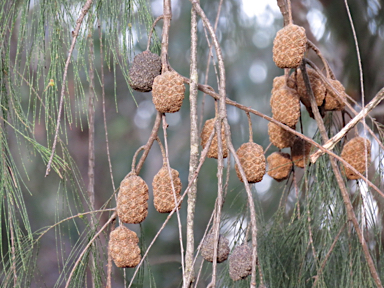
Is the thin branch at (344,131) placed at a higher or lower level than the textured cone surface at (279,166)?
higher

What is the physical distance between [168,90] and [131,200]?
123mm

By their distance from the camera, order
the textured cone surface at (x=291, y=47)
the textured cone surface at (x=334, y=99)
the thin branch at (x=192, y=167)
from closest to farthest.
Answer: the thin branch at (x=192, y=167) → the textured cone surface at (x=291, y=47) → the textured cone surface at (x=334, y=99)

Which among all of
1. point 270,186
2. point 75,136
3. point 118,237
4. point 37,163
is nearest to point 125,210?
point 118,237

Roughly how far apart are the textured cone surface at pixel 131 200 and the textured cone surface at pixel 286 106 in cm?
23

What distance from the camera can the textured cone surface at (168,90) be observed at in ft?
1.48

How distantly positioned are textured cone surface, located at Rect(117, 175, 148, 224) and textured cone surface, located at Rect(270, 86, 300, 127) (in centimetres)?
23

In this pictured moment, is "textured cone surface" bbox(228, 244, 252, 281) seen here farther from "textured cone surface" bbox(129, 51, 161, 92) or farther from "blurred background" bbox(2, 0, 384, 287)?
"blurred background" bbox(2, 0, 384, 287)

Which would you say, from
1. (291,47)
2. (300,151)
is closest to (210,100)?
(300,151)

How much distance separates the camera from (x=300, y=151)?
2.27 feet

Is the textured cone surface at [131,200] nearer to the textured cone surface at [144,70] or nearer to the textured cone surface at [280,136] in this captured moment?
the textured cone surface at [144,70]

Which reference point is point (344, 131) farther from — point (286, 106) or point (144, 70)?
point (144, 70)

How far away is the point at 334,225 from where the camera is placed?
0.68 m

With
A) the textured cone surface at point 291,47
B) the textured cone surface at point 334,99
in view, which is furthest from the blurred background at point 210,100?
the textured cone surface at point 291,47

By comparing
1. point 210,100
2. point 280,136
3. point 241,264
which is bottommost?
point 241,264
